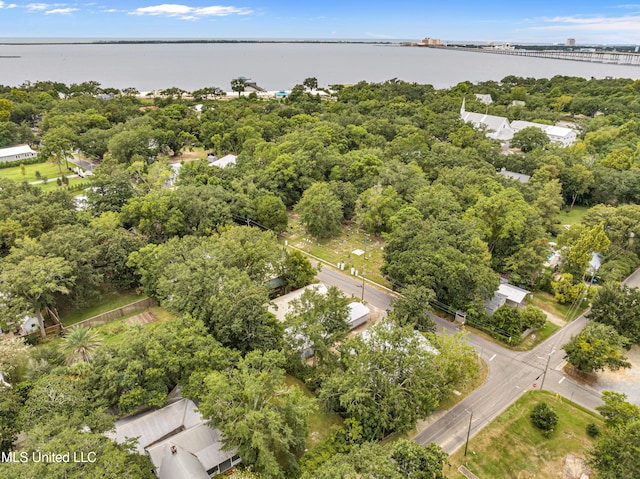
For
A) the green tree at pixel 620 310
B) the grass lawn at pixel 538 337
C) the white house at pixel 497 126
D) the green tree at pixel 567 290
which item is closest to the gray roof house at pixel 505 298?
the grass lawn at pixel 538 337

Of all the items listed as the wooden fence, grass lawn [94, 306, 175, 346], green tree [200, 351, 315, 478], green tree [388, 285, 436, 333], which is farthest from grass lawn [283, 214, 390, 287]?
green tree [200, 351, 315, 478]

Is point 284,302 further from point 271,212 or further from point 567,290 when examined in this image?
point 567,290

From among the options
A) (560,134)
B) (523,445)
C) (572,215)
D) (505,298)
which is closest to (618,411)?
(523,445)

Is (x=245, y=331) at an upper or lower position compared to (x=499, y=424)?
upper

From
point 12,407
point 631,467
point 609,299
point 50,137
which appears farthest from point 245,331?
point 50,137

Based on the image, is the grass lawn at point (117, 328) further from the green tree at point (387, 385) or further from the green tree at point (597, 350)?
the green tree at point (597, 350)

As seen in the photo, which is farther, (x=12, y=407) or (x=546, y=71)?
(x=546, y=71)

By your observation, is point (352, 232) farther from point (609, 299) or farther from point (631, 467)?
point (631, 467)
